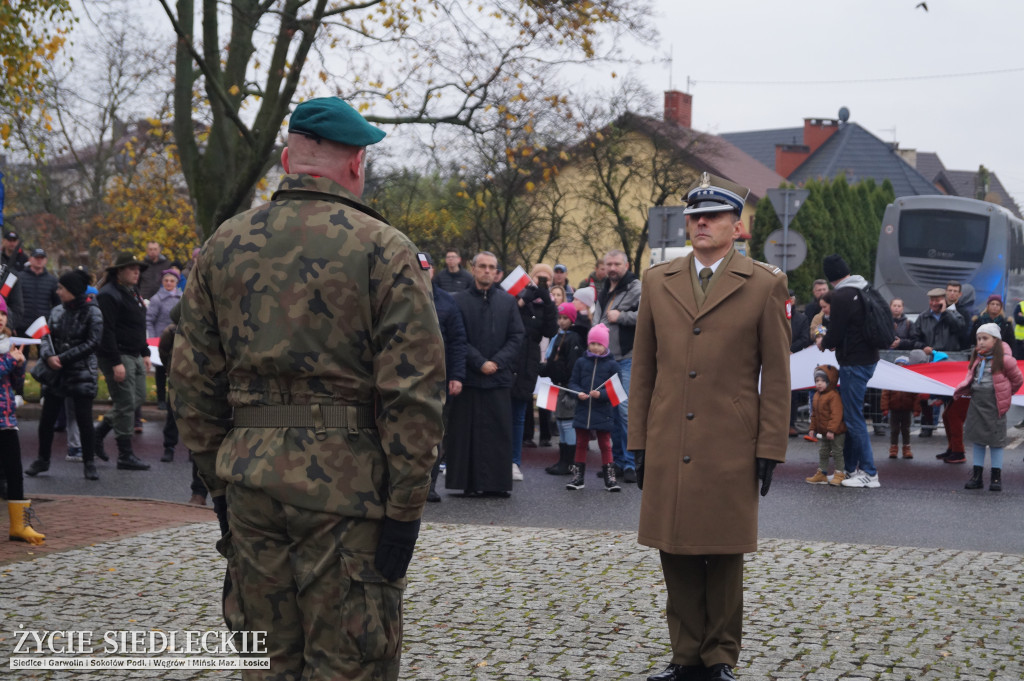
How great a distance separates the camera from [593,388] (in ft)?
38.8

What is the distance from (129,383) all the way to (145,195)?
35957 millimetres

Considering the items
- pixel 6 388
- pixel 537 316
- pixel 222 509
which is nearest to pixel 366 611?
pixel 222 509

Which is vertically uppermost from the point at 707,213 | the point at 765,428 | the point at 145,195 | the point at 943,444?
the point at 145,195

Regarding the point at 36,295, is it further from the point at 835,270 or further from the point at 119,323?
the point at 835,270

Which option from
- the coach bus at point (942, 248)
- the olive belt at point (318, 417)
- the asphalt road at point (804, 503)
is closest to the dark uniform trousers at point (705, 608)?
the olive belt at point (318, 417)

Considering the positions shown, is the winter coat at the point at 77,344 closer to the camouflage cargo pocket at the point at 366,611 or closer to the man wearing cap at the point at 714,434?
the man wearing cap at the point at 714,434

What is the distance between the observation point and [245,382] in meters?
3.50

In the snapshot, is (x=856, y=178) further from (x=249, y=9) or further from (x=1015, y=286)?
(x=249, y=9)

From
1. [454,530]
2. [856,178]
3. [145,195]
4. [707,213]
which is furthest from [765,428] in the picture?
[856,178]

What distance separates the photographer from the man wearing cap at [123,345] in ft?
41.4

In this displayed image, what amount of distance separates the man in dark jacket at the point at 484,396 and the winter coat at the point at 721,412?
232 inches

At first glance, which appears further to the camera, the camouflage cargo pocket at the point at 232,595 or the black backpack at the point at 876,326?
the black backpack at the point at 876,326

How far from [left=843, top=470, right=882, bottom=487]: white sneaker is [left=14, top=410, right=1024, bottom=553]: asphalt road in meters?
0.11

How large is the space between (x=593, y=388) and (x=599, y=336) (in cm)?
55
